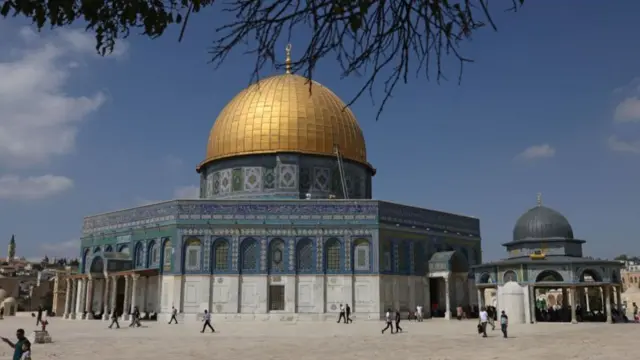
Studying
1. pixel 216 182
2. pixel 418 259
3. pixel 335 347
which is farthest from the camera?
pixel 216 182

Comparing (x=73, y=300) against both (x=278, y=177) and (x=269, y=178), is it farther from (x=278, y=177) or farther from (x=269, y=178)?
(x=278, y=177)

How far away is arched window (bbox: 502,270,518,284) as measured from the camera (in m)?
30.2

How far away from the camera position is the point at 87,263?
3562 cm

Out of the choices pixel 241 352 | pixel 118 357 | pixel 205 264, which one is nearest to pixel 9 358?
pixel 118 357

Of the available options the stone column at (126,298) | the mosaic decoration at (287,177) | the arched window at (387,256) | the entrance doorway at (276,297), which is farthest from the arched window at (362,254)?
the stone column at (126,298)

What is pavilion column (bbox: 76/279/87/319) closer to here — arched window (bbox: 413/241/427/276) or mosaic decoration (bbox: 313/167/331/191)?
mosaic decoration (bbox: 313/167/331/191)

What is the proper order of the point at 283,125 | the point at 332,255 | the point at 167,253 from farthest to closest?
the point at 283,125
the point at 167,253
the point at 332,255

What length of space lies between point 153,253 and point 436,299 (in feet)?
52.0

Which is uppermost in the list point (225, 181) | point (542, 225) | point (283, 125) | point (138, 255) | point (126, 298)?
point (283, 125)

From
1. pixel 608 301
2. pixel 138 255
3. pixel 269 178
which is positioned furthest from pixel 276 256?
pixel 608 301

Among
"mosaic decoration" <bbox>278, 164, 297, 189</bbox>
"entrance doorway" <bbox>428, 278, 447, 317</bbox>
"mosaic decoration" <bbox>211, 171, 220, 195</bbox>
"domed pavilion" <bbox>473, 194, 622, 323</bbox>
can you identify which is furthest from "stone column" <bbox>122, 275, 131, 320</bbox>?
"domed pavilion" <bbox>473, 194, 622, 323</bbox>

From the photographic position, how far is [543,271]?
29844mm

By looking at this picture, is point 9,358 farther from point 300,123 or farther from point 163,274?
point 300,123

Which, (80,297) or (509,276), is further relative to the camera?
(80,297)
